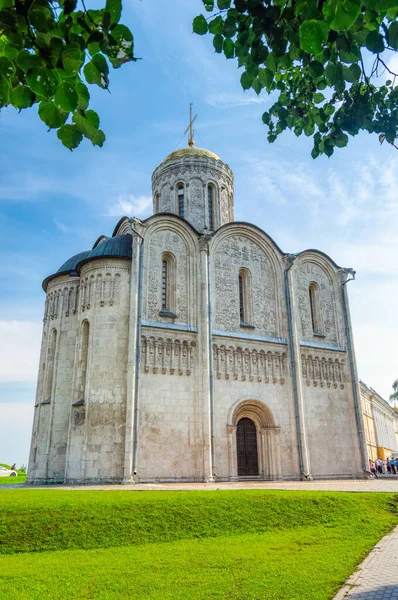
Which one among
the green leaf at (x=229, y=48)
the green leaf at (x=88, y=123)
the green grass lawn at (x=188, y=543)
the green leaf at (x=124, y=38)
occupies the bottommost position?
the green grass lawn at (x=188, y=543)

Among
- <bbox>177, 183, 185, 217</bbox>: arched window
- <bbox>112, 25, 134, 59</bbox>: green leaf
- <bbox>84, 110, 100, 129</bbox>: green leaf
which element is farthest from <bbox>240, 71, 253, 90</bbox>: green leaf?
<bbox>177, 183, 185, 217</bbox>: arched window

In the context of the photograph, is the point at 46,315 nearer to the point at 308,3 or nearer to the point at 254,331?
the point at 254,331

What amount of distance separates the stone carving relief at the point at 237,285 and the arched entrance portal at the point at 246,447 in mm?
4119

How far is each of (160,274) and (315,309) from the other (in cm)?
879

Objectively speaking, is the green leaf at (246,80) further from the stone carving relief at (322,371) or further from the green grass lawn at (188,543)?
the stone carving relief at (322,371)

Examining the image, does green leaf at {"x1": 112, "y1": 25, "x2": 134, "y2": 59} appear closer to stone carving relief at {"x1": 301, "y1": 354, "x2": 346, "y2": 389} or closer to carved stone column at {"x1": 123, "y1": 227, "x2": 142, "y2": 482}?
carved stone column at {"x1": 123, "y1": 227, "x2": 142, "y2": 482}

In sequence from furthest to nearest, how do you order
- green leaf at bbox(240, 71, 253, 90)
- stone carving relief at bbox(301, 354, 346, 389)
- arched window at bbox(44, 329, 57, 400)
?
stone carving relief at bbox(301, 354, 346, 389), arched window at bbox(44, 329, 57, 400), green leaf at bbox(240, 71, 253, 90)

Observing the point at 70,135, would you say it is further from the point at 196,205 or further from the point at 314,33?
the point at 196,205

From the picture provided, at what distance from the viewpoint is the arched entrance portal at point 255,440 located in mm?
19763

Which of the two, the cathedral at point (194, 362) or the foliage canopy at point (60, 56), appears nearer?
the foliage canopy at point (60, 56)

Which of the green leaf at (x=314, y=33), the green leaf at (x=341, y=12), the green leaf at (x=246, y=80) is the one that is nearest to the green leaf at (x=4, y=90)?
the green leaf at (x=314, y=33)

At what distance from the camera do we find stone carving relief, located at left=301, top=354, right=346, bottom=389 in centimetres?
2211

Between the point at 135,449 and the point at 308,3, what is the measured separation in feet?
52.2

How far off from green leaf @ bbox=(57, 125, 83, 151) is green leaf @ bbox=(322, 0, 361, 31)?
61.2 inches
